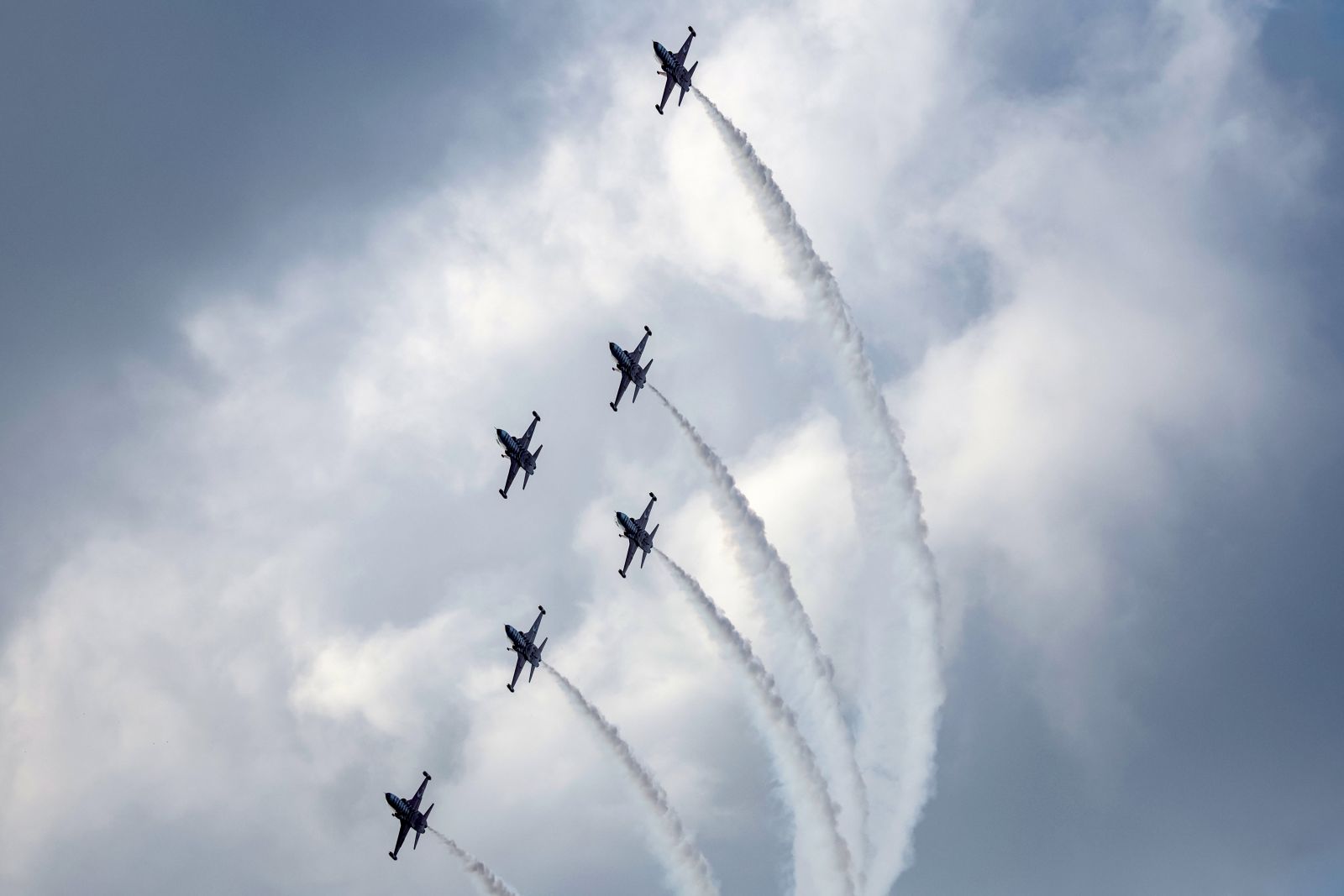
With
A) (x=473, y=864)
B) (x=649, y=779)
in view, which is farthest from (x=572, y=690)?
(x=473, y=864)

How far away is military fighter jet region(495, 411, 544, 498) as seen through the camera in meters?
168

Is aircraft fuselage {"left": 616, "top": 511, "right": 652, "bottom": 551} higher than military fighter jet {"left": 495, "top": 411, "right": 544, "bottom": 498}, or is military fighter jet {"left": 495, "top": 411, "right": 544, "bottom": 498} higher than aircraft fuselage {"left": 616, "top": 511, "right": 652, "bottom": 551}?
military fighter jet {"left": 495, "top": 411, "right": 544, "bottom": 498}

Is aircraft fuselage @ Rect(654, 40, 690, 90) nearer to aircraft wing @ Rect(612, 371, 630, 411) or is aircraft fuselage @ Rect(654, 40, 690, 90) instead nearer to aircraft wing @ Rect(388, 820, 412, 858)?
aircraft wing @ Rect(612, 371, 630, 411)

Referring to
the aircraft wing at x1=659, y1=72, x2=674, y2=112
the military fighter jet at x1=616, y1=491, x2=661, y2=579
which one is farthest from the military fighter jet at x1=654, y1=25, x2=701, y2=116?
the military fighter jet at x1=616, y1=491, x2=661, y2=579

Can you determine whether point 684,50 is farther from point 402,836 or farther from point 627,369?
point 402,836

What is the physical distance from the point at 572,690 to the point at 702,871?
25.0 metres

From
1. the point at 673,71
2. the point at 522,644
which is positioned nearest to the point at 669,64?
the point at 673,71

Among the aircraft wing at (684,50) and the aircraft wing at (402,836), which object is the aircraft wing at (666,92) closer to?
the aircraft wing at (684,50)

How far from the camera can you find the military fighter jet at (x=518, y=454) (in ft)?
550

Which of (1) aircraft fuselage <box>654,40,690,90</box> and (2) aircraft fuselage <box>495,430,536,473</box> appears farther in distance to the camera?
(2) aircraft fuselage <box>495,430,536,473</box>

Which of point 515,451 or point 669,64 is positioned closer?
point 669,64

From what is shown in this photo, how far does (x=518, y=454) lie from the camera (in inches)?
6599

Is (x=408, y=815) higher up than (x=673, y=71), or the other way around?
(x=673, y=71)

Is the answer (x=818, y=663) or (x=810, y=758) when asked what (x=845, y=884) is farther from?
(x=818, y=663)
